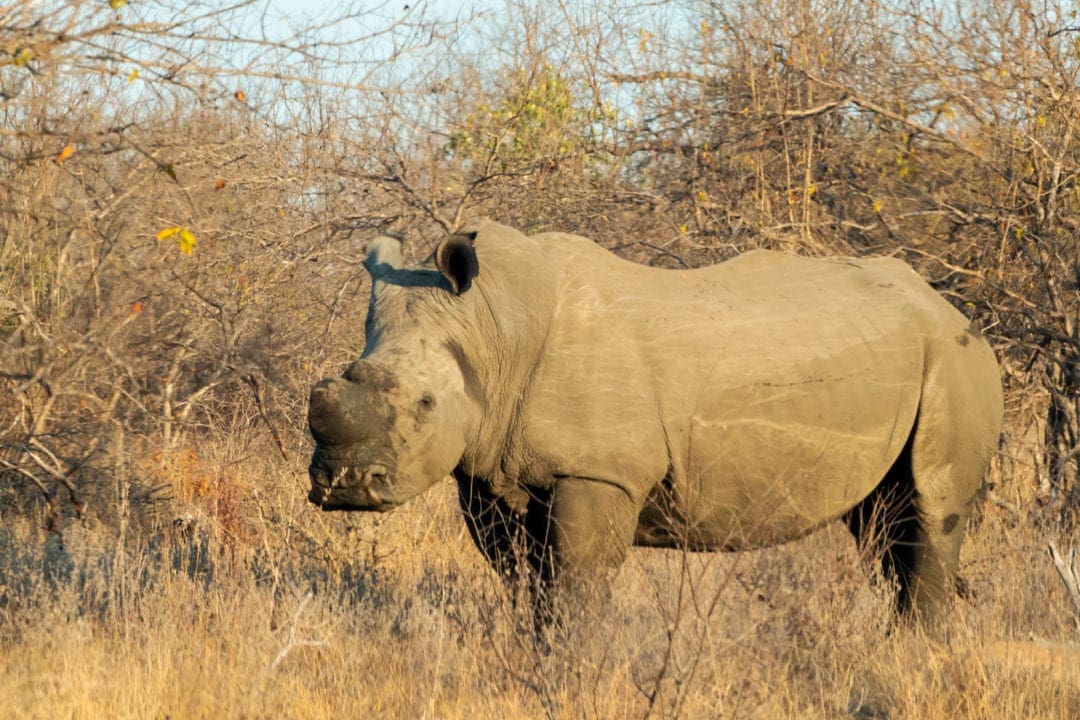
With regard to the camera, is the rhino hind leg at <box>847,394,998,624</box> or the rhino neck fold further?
the rhino hind leg at <box>847,394,998,624</box>

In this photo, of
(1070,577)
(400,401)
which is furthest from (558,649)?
(1070,577)

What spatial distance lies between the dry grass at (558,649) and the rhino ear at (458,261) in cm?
116

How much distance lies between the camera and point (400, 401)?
5461 millimetres

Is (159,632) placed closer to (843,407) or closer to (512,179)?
(843,407)

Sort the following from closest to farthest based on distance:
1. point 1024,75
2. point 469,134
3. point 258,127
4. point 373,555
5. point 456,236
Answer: point 456,236 → point 373,555 → point 1024,75 → point 258,127 → point 469,134

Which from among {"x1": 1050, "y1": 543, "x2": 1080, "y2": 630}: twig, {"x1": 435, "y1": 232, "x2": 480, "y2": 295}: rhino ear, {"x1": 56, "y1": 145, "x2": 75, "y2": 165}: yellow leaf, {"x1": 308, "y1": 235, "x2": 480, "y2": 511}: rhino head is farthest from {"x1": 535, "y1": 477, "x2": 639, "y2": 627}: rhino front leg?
{"x1": 56, "y1": 145, "x2": 75, "y2": 165}: yellow leaf

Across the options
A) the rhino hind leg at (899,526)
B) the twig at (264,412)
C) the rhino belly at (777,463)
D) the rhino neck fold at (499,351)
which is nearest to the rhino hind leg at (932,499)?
the rhino hind leg at (899,526)

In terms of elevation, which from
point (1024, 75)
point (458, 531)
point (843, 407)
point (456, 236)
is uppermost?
point (1024, 75)

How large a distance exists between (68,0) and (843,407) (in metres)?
3.40

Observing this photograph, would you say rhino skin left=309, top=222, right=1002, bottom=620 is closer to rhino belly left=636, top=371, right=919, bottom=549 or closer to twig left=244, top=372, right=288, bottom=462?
rhino belly left=636, top=371, right=919, bottom=549

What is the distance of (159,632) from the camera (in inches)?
230

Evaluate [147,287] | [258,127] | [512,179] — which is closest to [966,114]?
[512,179]

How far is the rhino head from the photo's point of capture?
5.30m

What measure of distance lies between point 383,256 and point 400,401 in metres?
1.02
